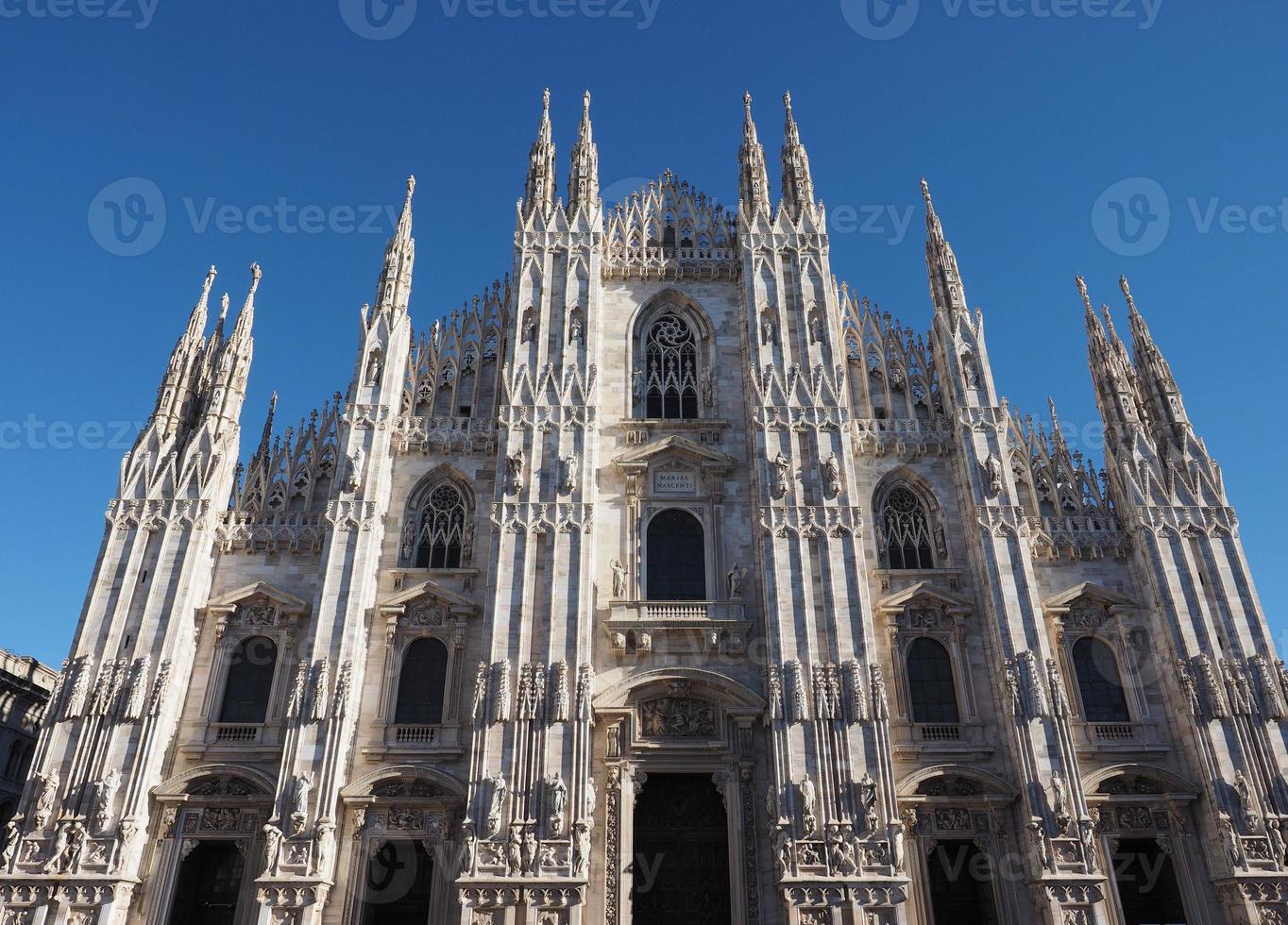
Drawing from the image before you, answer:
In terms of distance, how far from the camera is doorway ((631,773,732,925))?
21.0m

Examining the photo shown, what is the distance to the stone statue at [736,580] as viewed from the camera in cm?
2392

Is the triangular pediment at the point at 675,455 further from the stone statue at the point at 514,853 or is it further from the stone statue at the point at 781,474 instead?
the stone statue at the point at 514,853

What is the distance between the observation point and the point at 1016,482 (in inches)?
1017

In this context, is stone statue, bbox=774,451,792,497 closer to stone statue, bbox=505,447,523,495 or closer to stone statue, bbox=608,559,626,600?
stone statue, bbox=608,559,626,600

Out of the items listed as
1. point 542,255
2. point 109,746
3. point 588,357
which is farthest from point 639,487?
point 109,746

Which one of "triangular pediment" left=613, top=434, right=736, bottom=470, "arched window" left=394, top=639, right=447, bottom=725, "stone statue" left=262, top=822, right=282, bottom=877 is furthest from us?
"triangular pediment" left=613, top=434, right=736, bottom=470

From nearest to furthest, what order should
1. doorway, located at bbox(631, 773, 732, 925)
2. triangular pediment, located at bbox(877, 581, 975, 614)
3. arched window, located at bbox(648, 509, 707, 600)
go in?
doorway, located at bbox(631, 773, 732, 925) < triangular pediment, located at bbox(877, 581, 975, 614) < arched window, located at bbox(648, 509, 707, 600)

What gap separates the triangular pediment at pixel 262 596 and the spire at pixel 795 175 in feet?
61.3

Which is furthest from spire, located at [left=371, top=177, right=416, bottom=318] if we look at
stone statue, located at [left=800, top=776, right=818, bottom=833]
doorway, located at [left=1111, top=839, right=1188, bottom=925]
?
doorway, located at [left=1111, top=839, right=1188, bottom=925]

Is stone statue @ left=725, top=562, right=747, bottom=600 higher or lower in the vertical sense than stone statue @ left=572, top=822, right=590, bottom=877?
higher

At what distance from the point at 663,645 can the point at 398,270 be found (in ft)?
46.8

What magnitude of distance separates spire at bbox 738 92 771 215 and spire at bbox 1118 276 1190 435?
11645 mm

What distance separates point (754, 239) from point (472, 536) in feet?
41.0

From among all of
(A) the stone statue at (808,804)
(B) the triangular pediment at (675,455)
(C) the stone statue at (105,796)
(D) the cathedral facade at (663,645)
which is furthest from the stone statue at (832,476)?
(C) the stone statue at (105,796)
